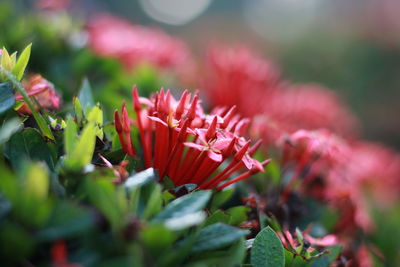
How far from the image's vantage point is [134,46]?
1.46 metres

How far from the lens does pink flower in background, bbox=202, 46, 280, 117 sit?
1.45 metres

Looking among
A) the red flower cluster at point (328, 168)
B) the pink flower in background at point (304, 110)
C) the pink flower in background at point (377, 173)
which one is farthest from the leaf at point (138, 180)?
the pink flower in background at point (377, 173)

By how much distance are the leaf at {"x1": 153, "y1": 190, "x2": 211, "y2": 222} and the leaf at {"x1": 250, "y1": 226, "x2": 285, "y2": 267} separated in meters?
0.15

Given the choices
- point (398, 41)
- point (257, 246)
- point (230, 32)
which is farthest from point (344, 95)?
point (257, 246)

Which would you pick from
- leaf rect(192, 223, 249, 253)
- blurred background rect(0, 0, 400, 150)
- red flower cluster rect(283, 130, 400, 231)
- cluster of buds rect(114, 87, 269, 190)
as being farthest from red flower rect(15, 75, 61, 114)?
blurred background rect(0, 0, 400, 150)

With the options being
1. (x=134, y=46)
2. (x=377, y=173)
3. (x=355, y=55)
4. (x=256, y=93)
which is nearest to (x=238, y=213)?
(x=256, y=93)

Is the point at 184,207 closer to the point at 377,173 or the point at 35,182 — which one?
the point at 35,182

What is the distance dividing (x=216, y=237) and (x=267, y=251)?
0.12 meters

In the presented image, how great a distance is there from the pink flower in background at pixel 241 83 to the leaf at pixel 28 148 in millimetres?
908

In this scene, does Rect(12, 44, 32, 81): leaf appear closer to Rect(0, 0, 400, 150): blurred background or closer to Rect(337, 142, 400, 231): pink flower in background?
Rect(337, 142, 400, 231): pink flower in background

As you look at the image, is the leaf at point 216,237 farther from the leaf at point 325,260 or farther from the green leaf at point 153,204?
the leaf at point 325,260

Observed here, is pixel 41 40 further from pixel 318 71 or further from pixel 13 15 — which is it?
pixel 318 71

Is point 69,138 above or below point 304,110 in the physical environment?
above

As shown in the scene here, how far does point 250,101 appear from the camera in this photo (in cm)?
144
